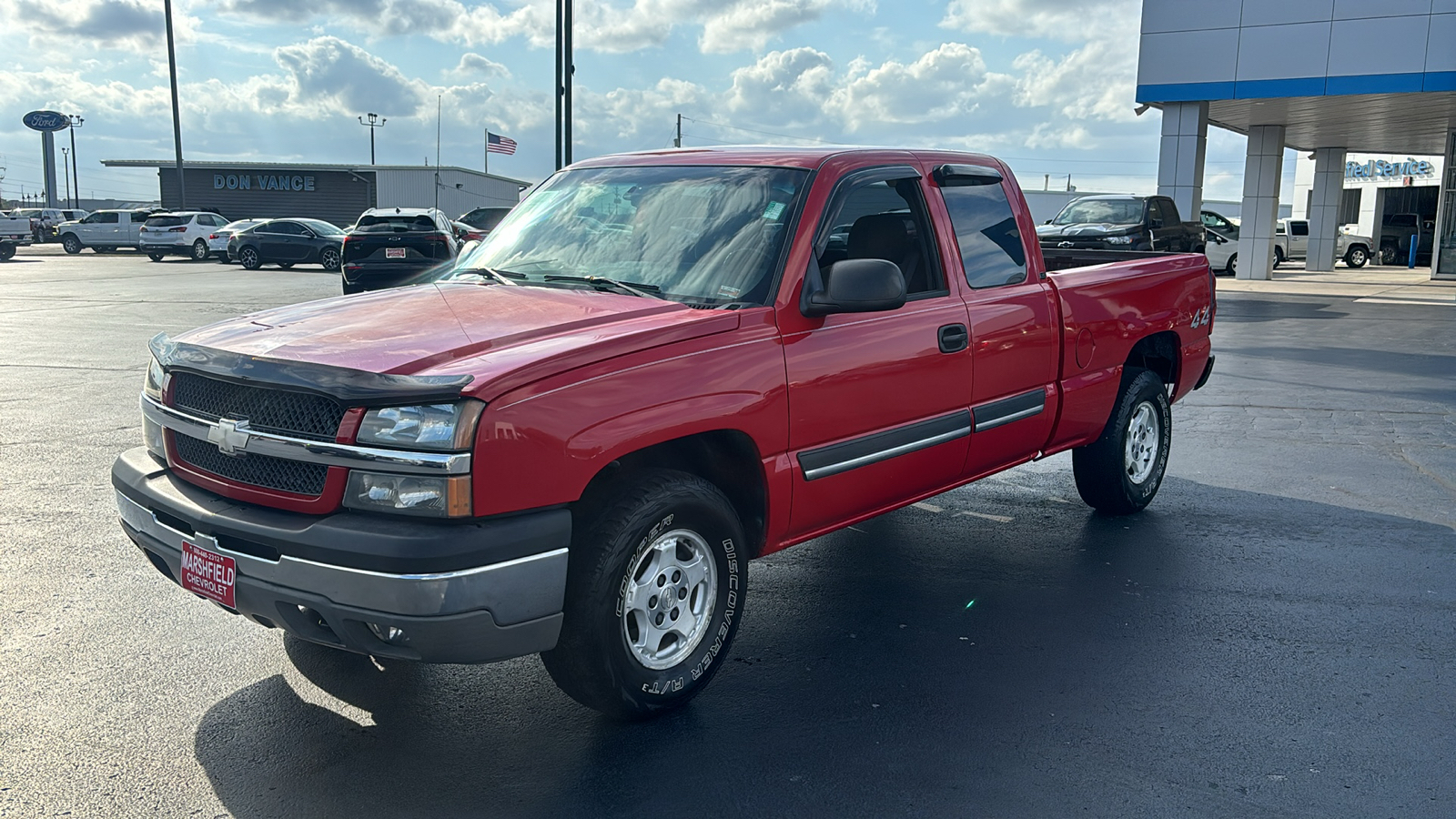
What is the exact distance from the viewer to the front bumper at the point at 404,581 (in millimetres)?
3162

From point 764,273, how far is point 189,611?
275cm

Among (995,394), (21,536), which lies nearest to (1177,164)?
(995,394)

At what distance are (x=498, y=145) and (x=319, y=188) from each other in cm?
1938

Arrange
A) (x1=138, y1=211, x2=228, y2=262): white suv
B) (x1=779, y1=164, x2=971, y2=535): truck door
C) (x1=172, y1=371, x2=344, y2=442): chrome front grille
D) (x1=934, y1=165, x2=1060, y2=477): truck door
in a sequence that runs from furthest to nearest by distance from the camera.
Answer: (x1=138, y1=211, x2=228, y2=262): white suv, (x1=934, y1=165, x2=1060, y2=477): truck door, (x1=779, y1=164, x2=971, y2=535): truck door, (x1=172, y1=371, x2=344, y2=442): chrome front grille

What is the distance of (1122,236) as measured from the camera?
830 inches

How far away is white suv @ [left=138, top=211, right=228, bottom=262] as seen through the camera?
38.2 m

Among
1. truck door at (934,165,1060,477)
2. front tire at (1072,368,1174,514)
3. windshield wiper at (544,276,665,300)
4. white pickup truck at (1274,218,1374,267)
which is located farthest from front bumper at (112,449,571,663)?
white pickup truck at (1274,218,1374,267)

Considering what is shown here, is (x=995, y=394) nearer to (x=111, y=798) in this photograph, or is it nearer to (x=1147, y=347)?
(x=1147, y=347)

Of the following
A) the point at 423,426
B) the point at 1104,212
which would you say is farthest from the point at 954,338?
the point at 1104,212

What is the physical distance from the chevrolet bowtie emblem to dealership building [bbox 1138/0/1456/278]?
25775 millimetres

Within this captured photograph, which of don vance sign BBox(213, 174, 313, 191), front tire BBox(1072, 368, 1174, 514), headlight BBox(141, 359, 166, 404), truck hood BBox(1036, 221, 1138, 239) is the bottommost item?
front tire BBox(1072, 368, 1174, 514)

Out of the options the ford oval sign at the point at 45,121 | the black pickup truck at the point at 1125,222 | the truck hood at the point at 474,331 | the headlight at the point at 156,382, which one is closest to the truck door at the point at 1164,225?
the black pickup truck at the point at 1125,222

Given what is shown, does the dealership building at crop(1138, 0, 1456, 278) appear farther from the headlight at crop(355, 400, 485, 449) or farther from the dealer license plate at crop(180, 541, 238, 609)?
the dealer license plate at crop(180, 541, 238, 609)

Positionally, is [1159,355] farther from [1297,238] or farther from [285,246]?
[1297,238]
